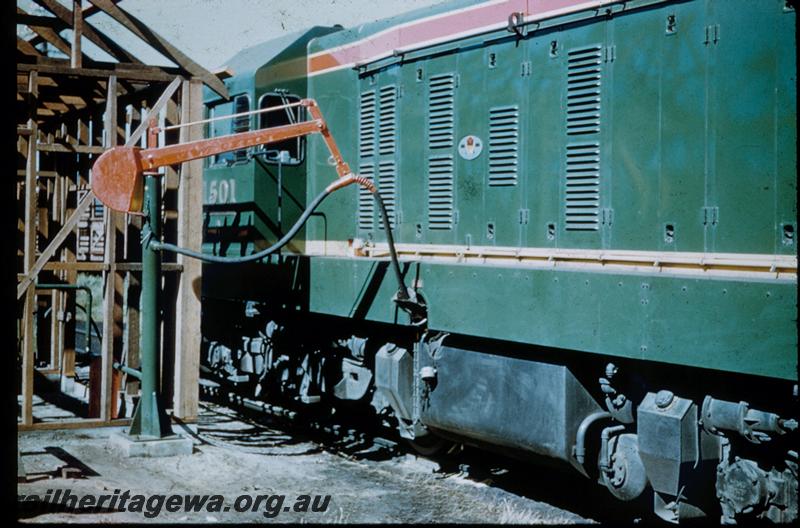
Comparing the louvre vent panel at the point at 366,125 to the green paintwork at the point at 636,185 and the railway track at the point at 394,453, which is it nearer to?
the green paintwork at the point at 636,185

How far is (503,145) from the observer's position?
678cm

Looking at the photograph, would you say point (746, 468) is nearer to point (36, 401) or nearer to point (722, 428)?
Result: point (722, 428)

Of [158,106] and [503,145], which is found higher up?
[158,106]

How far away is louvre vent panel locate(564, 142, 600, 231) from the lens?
599 centimetres

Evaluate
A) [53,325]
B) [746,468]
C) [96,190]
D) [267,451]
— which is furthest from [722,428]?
[53,325]

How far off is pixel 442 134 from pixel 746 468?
3766 millimetres

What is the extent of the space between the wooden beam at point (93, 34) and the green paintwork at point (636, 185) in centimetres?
267

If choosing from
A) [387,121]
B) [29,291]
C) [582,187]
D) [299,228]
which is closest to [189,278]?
[29,291]

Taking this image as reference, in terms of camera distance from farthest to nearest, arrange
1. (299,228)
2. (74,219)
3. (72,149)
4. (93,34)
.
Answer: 1. (72,149)
2. (93,34)
3. (74,219)
4. (299,228)

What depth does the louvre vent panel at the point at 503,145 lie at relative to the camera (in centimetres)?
667

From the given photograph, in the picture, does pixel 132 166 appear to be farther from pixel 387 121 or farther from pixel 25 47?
pixel 25 47

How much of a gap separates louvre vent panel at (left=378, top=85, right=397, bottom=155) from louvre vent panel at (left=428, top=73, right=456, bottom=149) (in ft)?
1.74

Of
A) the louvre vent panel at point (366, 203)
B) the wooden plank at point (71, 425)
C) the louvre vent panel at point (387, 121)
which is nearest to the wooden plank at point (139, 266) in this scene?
the wooden plank at point (71, 425)

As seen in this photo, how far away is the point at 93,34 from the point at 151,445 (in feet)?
12.1
